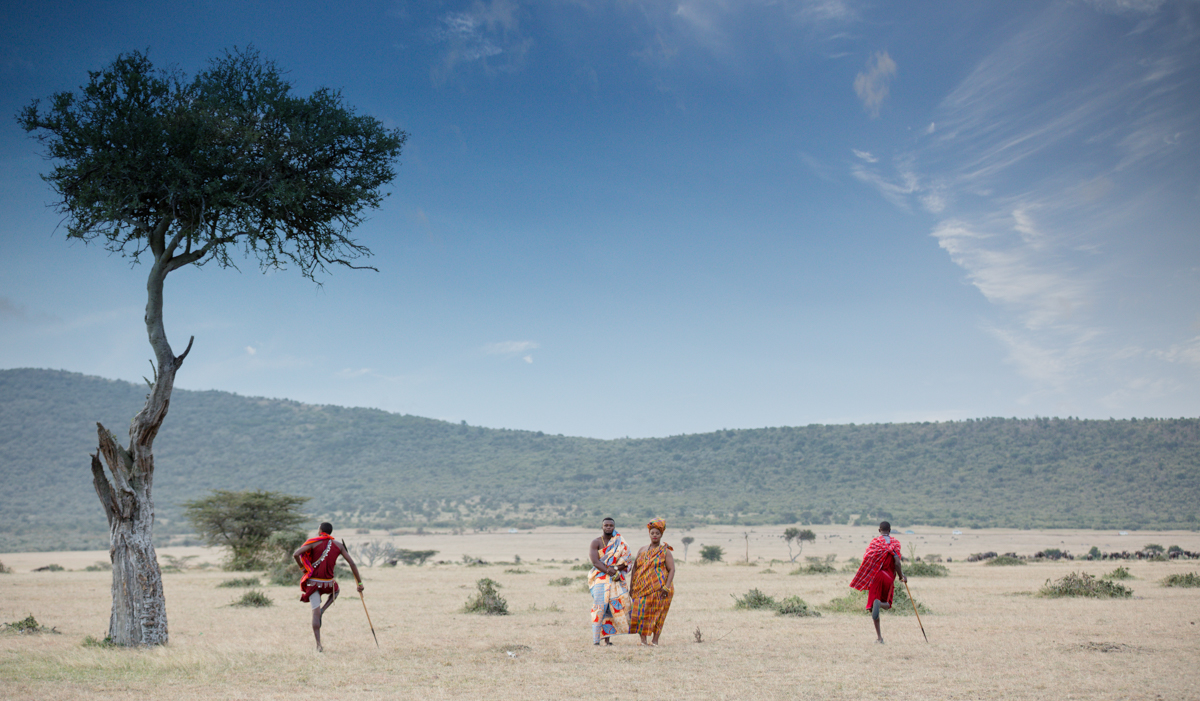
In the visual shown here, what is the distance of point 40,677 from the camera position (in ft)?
29.7

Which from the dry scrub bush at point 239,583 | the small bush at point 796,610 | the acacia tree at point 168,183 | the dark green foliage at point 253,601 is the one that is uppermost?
the acacia tree at point 168,183

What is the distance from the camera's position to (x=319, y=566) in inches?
435

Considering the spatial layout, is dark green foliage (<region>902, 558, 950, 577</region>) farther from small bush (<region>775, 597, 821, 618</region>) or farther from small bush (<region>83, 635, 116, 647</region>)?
small bush (<region>83, 635, 116, 647</region>)

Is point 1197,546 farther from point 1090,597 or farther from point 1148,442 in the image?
point 1148,442

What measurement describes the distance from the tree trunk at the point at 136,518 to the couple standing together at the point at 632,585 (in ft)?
21.1

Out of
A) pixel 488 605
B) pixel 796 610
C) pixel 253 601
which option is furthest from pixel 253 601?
pixel 796 610

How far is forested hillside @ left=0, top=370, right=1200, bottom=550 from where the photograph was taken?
86188mm

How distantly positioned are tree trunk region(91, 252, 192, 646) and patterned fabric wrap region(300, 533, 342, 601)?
91.6 inches

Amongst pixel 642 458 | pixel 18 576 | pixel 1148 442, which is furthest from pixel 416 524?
pixel 1148 442

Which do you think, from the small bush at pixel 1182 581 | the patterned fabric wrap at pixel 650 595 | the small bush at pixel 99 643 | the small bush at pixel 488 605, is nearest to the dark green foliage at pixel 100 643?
the small bush at pixel 99 643

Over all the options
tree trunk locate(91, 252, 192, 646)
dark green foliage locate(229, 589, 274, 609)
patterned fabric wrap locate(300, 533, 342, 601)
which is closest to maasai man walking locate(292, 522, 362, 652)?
patterned fabric wrap locate(300, 533, 342, 601)

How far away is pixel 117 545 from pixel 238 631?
3479 mm

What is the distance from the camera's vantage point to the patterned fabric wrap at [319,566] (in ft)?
36.0

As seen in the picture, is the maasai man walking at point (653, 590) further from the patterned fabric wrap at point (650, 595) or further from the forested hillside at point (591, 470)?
the forested hillside at point (591, 470)
